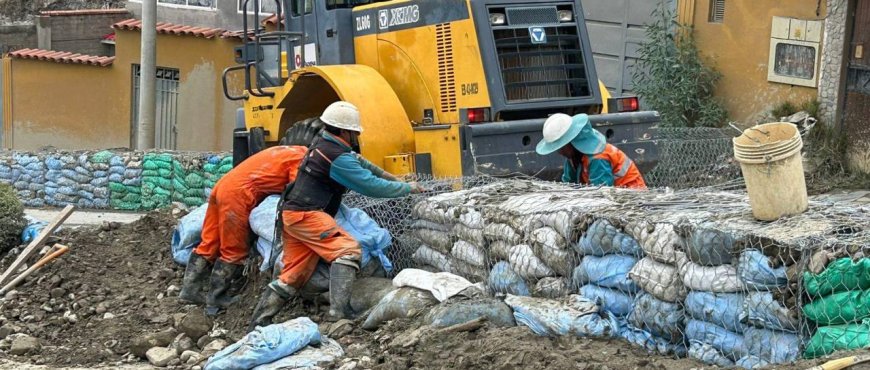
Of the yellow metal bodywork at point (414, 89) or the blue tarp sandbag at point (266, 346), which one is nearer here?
the blue tarp sandbag at point (266, 346)

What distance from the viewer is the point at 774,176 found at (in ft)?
18.9

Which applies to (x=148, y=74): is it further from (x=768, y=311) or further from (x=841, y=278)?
(x=841, y=278)

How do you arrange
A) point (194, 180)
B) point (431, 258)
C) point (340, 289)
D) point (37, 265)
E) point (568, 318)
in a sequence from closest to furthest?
point (568, 318)
point (340, 289)
point (431, 258)
point (37, 265)
point (194, 180)

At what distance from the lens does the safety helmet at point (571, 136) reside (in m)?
8.18

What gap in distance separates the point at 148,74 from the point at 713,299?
1336cm

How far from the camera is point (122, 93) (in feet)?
69.9

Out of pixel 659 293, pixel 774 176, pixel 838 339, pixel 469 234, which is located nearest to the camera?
pixel 838 339

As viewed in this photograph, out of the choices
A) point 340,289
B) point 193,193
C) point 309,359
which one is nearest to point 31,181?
point 193,193

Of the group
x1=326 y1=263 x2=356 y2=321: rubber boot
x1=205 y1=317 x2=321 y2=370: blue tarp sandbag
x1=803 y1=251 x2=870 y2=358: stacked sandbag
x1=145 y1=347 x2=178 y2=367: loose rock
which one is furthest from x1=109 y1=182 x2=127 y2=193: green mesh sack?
x1=803 y1=251 x2=870 y2=358: stacked sandbag

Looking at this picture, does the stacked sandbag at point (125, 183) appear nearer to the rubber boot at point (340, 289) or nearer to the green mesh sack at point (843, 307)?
the rubber boot at point (340, 289)

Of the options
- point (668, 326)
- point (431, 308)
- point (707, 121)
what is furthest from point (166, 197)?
point (668, 326)

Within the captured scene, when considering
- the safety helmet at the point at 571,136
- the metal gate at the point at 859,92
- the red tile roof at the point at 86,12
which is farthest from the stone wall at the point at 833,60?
the red tile roof at the point at 86,12

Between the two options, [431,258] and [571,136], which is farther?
[571,136]

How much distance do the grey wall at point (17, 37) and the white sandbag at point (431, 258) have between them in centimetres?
1625
